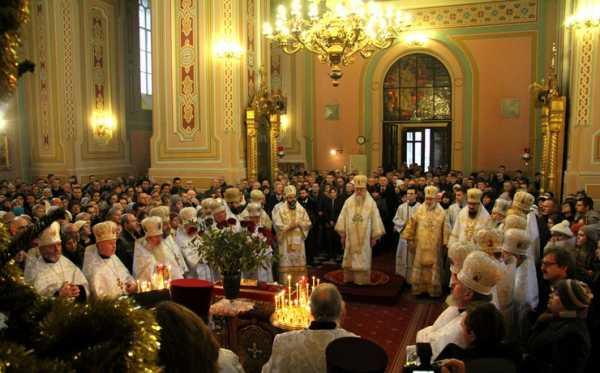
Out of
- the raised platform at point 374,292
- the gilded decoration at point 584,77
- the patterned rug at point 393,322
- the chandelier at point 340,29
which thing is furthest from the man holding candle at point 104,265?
the gilded decoration at point 584,77

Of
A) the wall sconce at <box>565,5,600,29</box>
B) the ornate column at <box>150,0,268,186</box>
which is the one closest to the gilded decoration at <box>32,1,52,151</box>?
the ornate column at <box>150,0,268,186</box>

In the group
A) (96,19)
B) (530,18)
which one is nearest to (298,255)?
(96,19)

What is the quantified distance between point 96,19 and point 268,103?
7084mm

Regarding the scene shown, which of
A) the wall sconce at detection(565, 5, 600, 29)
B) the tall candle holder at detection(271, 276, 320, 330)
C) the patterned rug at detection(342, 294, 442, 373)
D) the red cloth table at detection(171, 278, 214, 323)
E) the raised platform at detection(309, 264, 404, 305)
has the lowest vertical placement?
the patterned rug at detection(342, 294, 442, 373)

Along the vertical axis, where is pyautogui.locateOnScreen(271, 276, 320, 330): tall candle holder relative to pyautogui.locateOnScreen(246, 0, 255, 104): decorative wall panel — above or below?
below

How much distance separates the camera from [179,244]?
6.81 m

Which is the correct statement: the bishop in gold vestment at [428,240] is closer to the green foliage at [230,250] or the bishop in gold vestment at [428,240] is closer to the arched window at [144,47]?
the green foliage at [230,250]

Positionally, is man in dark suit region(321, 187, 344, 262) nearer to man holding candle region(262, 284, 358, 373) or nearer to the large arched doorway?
the large arched doorway

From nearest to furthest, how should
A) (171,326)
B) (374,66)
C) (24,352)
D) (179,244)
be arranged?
(24,352) → (171,326) → (179,244) → (374,66)

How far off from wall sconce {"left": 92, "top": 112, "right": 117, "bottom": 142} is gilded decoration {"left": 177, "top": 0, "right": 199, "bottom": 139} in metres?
4.39

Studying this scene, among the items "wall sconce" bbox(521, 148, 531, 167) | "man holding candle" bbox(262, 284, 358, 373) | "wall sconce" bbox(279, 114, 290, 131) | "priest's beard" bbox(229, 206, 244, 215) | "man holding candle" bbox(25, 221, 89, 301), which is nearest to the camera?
"man holding candle" bbox(262, 284, 358, 373)

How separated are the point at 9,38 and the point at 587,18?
11369 millimetres

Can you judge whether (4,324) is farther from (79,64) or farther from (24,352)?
(79,64)

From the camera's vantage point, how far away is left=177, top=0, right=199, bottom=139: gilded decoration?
500 inches
